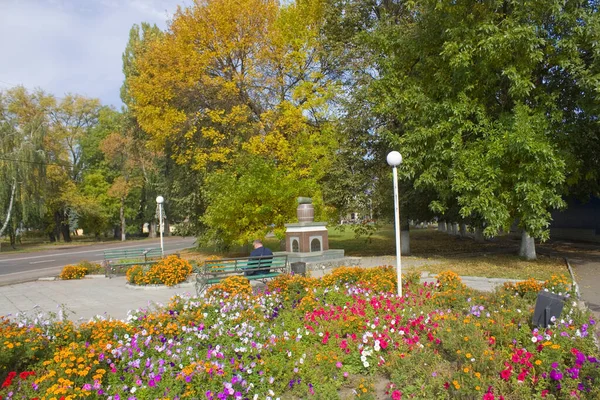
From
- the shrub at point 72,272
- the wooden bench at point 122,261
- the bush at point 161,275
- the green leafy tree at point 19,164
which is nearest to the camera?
the bush at point 161,275

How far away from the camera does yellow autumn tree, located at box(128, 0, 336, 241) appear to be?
60.5 feet

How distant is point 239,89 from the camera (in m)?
19.4

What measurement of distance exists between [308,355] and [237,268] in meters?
5.45

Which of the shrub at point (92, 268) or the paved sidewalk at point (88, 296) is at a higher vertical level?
the shrub at point (92, 268)

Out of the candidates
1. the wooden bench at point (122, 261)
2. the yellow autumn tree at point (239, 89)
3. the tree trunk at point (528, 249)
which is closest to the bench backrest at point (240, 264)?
the wooden bench at point (122, 261)

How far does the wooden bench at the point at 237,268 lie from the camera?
31.6 feet

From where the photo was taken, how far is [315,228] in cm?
1445

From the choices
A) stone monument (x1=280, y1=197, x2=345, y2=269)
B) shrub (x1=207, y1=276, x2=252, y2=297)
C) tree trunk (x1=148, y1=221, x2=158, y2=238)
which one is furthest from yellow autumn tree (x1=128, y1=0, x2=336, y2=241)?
tree trunk (x1=148, y1=221, x2=158, y2=238)

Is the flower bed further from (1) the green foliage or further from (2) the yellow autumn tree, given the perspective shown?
(2) the yellow autumn tree

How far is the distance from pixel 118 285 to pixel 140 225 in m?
42.3

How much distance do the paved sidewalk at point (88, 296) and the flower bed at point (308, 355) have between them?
10.1ft

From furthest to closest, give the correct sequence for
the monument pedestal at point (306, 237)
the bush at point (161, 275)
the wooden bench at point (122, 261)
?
the wooden bench at point (122, 261) < the monument pedestal at point (306, 237) < the bush at point (161, 275)

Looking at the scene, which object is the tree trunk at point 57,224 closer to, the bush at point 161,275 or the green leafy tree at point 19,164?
the green leafy tree at point 19,164

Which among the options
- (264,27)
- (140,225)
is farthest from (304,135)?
(140,225)
